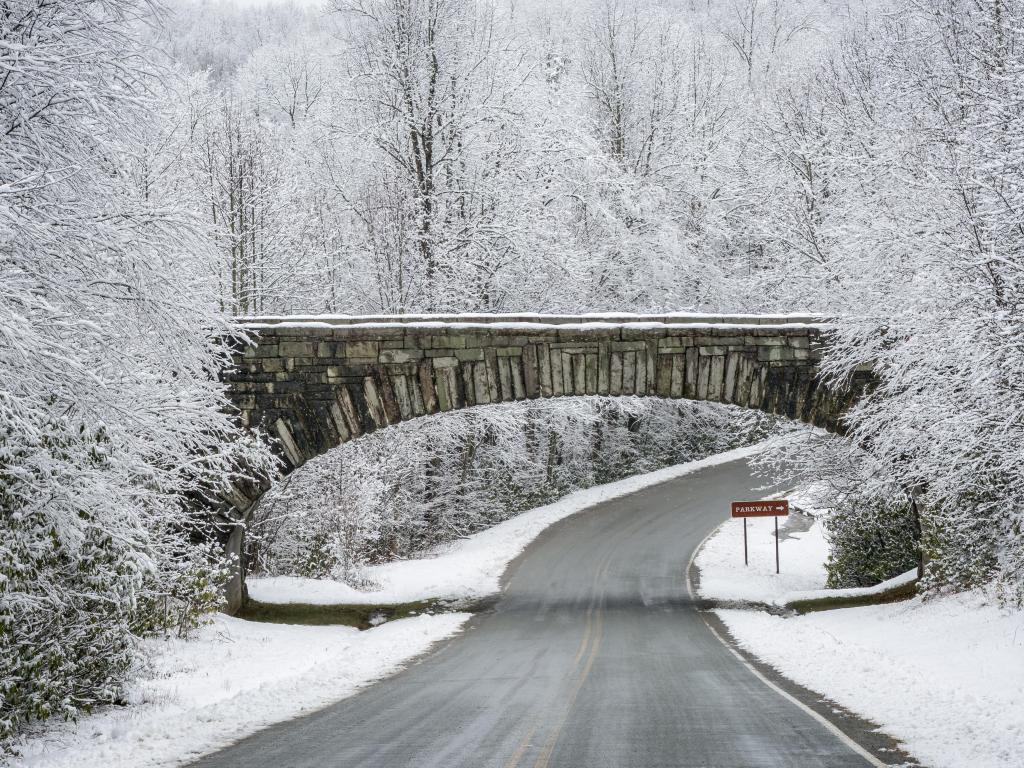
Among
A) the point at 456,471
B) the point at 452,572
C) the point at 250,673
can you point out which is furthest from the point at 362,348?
the point at 456,471

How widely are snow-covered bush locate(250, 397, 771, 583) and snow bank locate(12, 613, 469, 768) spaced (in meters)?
4.33

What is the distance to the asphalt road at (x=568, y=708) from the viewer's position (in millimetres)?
7750

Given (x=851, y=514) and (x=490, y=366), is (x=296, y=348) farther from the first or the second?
(x=851, y=514)

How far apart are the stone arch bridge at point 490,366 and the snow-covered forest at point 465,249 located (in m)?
0.79

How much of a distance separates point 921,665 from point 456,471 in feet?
64.2

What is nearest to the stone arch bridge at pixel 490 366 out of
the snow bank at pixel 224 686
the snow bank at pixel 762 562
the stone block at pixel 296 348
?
the stone block at pixel 296 348

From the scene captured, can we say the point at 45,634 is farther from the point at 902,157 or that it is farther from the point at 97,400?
the point at 902,157

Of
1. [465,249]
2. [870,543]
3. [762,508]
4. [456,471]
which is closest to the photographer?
[870,543]

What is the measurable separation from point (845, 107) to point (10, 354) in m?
22.9

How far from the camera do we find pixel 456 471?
30.1 meters

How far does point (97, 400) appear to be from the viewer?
311 inches

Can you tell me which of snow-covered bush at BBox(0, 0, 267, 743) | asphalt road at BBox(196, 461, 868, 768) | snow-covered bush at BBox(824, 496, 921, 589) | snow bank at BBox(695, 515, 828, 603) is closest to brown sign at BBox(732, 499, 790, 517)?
snow-covered bush at BBox(824, 496, 921, 589)

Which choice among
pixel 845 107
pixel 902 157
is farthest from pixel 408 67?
pixel 902 157

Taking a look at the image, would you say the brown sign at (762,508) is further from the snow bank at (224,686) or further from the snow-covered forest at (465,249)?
the snow bank at (224,686)
